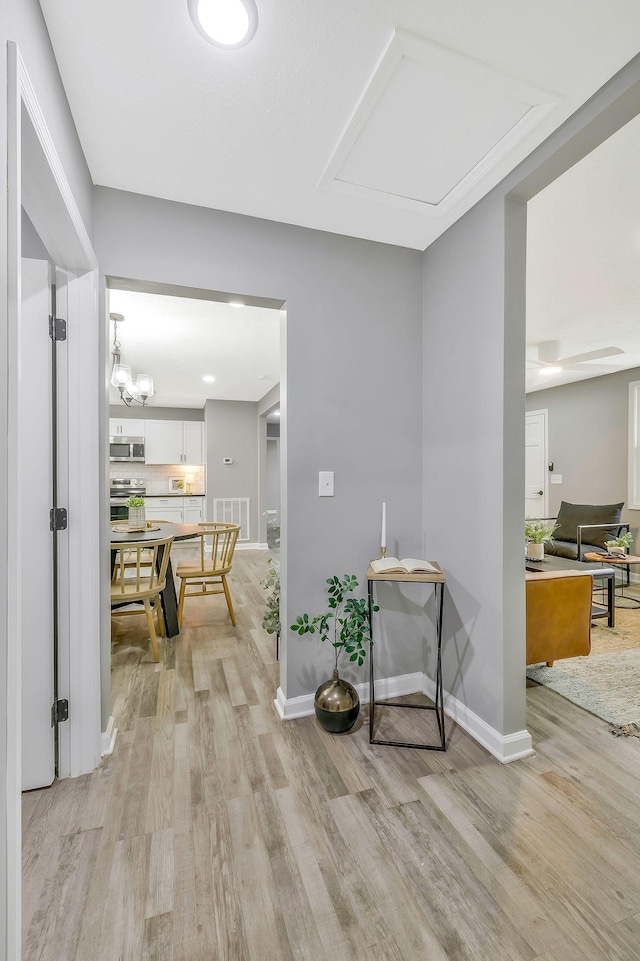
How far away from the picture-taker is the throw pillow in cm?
494

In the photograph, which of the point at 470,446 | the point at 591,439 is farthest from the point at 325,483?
the point at 591,439

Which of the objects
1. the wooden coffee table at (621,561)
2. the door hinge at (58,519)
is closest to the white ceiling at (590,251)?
the wooden coffee table at (621,561)

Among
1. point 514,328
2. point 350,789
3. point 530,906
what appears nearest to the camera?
point 530,906

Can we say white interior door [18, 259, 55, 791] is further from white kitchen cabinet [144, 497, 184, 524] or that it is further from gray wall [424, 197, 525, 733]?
white kitchen cabinet [144, 497, 184, 524]

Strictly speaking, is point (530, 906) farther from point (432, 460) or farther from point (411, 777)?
point (432, 460)

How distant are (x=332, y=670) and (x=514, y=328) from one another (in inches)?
75.2

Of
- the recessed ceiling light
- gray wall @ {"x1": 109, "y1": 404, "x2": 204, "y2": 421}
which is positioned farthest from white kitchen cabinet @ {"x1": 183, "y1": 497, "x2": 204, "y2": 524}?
the recessed ceiling light

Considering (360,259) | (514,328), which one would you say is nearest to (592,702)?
(514,328)

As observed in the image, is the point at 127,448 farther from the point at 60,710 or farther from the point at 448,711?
the point at 448,711

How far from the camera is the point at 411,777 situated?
1.75 m

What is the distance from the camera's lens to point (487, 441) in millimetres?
1936

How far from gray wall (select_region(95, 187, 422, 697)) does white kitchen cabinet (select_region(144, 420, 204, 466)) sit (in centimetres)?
609

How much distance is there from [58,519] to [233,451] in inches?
225

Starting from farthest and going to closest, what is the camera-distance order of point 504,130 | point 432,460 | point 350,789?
1. point 432,460
2. point 350,789
3. point 504,130
